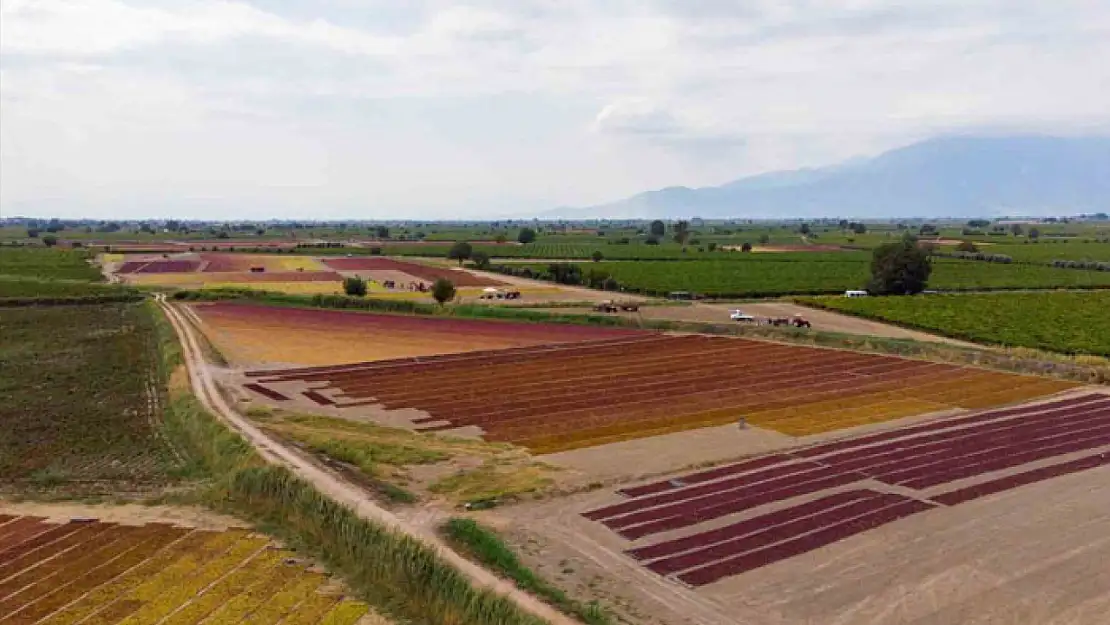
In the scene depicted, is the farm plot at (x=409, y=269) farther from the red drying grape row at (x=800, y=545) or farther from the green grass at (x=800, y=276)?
the red drying grape row at (x=800, y=545)

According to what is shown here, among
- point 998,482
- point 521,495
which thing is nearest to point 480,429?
point 521,495

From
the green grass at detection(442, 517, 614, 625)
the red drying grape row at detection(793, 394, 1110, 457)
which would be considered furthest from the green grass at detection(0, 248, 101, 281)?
the red drying grape row at detection(793, 394, 1110, 457)

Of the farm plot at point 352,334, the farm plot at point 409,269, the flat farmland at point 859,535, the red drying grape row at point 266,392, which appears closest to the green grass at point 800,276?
the farm plot at point 409,269

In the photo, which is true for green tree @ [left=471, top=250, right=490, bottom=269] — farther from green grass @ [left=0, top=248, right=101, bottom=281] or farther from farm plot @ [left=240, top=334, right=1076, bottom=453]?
farm plot @ [left=240, top=334, right=1076, bottom=453]

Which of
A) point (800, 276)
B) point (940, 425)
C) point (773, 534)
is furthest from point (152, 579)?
point (800, 276)

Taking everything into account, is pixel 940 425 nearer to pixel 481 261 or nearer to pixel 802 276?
pixel 802 276

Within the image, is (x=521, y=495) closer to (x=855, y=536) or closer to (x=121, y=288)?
(x=855, y=536)
